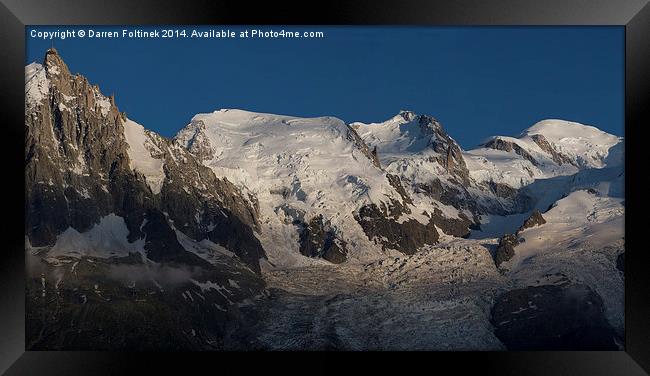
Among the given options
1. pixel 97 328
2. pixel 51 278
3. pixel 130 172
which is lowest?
pixel 97 328

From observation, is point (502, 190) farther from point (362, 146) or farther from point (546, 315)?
point (546, 315)

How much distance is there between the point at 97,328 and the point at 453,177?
83.2 m

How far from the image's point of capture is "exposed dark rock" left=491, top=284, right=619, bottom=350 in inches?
2340

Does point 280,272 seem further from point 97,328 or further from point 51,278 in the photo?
point 51,278

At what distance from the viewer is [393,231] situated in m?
104

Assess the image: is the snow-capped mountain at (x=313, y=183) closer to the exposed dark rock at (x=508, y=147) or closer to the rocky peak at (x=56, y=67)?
the exposed dark rock at (x=508, y=147)

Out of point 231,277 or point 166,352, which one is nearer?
point 166,352

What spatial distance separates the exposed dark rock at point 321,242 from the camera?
90000mm

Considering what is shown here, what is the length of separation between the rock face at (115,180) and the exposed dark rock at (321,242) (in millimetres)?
5287

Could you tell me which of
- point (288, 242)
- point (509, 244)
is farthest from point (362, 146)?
point (288, 242)

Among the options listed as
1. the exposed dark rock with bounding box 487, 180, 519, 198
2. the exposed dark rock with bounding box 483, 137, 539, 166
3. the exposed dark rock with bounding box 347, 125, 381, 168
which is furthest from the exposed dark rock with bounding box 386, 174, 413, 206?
the exposed dark rock with bounding box 487, 180, 519, 198

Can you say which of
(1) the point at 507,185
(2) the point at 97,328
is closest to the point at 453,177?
(1) the point at 507,185

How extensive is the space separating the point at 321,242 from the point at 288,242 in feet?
22.0
